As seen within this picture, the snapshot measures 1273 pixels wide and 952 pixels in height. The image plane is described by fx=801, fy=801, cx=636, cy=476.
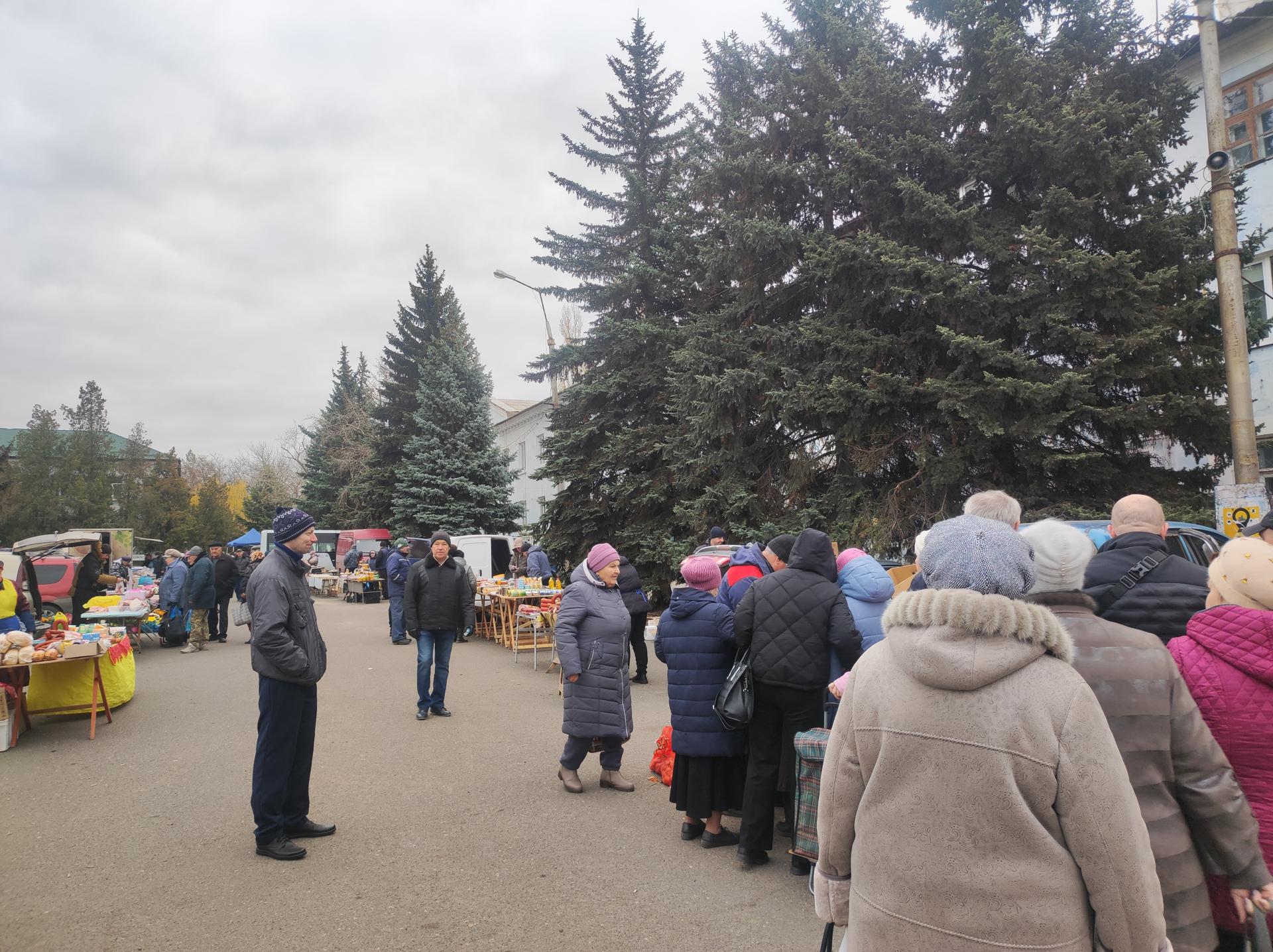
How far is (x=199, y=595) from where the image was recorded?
15945 millimetres

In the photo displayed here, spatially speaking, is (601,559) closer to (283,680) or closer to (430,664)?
(283,680)

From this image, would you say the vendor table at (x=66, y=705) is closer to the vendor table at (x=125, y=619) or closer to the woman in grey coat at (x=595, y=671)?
the vendor table at (x=125, y=619)

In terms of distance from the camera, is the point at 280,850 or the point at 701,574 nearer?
the point at 280,850

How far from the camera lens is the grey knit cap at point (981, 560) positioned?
2055mm

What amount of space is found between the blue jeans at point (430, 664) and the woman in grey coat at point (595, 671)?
3157 mm

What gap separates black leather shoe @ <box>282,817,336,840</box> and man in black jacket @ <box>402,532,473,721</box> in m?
3.53

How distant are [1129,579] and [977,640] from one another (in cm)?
249

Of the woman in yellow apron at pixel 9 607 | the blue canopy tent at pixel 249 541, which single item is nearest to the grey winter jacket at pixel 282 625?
the woman in yellow apron at pixel 9 607

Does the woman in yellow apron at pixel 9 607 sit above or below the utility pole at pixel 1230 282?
below

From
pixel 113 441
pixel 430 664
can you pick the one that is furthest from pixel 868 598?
pixel 113 441

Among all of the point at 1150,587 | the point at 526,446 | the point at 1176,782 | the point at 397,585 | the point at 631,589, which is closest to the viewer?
the point at 1176,782

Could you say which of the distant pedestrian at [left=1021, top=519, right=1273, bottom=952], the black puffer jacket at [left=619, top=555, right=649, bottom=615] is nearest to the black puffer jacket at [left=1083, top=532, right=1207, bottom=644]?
the distant pedestrian at [left=1021, top=519, right=1273, bottom=952]

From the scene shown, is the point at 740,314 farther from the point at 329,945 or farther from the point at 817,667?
the point at 329,945

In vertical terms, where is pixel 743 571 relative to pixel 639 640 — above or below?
above
